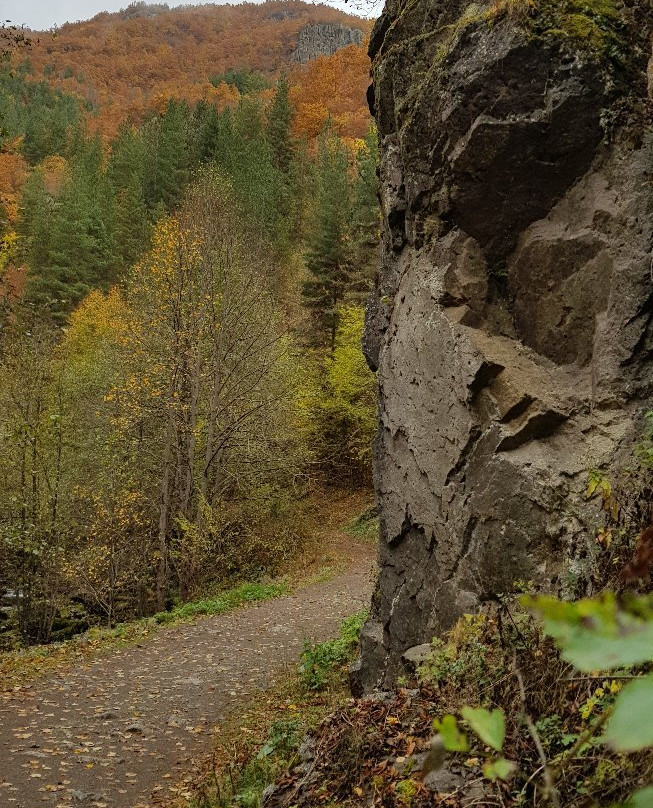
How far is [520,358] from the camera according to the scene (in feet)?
18.7

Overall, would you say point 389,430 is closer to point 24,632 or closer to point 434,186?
point 434,186

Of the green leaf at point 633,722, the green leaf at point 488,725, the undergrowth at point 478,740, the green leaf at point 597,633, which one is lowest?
the undergrowth at point 478,740

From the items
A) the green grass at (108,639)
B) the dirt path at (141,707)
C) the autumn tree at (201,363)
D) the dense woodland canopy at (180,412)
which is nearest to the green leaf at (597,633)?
the dirt path at (141,707)

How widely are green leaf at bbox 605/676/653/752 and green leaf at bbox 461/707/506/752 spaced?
0.22 metres

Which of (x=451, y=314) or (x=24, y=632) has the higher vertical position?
(x=451, y=314)

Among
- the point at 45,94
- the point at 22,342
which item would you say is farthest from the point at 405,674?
the point at 45,94

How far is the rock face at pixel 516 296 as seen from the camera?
5023mm

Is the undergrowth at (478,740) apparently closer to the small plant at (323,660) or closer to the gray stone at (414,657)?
the gray stone at (414,657)

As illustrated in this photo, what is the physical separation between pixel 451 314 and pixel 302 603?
8.41m

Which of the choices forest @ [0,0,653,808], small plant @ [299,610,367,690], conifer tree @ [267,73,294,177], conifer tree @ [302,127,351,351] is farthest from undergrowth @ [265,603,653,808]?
conifer tree @ [267,73,294,177]

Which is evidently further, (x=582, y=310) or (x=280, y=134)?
(x=280, y=134)

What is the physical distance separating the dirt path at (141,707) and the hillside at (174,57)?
5166cm

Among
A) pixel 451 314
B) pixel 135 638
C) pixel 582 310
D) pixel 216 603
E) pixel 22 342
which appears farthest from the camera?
pixel 22 342

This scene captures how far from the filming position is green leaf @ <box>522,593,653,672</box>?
45 centimetres
